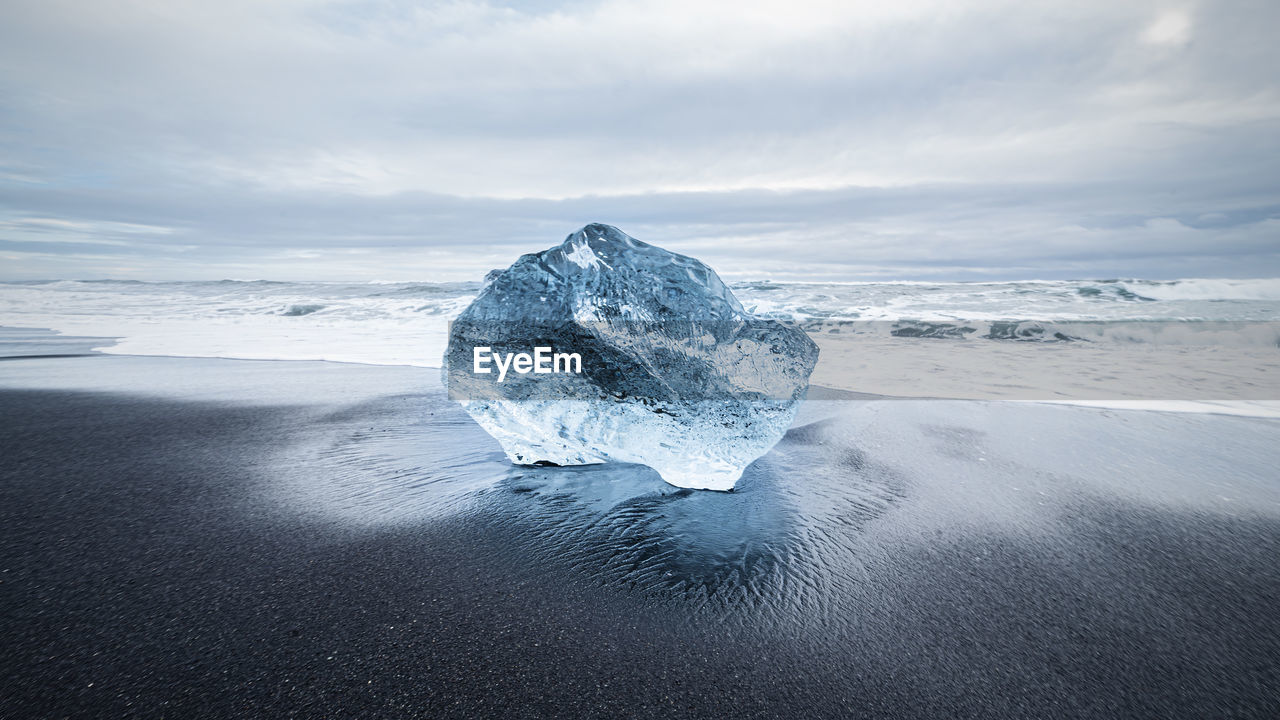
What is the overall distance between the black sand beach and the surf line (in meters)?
0.54

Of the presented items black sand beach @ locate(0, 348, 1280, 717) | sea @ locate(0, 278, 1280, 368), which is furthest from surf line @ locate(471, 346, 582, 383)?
sea @ locate(0, 278, 1280, 368)

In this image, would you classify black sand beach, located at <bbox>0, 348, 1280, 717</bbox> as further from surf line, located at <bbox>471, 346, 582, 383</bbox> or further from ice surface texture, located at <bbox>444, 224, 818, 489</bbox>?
surf line, located at <bbox>471, 346, 582, 383</bbox>

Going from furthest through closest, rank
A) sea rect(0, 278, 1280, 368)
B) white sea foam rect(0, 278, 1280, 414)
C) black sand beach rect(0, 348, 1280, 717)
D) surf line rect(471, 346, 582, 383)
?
sea rect(0, 278, 1280, 368), white sea foam rect(0, 278, 1280, 414), surf line rect(471, 346, 582, 383), black sand beach rect(0, 348, 1280, 717)

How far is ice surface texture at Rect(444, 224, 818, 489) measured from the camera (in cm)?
307

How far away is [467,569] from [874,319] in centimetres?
1404

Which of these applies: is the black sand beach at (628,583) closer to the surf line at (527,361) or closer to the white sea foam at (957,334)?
the surf line at (527,361)

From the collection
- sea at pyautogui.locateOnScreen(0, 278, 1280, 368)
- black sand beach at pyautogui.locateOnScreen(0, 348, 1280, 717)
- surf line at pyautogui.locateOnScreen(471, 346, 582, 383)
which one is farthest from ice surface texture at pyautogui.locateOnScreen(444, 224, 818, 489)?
sea at pyautogui.locateOnScreen(0, 278, 1280, 368)

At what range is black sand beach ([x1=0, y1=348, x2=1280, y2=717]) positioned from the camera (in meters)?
1.49

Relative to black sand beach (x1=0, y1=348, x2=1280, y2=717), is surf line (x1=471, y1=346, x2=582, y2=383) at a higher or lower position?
higher

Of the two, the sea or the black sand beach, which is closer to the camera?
the black sand beach

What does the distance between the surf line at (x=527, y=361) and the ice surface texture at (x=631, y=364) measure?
29mm

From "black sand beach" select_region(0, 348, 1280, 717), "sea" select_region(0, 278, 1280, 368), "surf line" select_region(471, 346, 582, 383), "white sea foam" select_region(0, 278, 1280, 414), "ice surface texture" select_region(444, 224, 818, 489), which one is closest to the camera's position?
"black sand beach" select_region(0, 348, 1280, 717)

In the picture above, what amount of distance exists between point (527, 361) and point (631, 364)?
60 cm

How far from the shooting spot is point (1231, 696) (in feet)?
4.89
